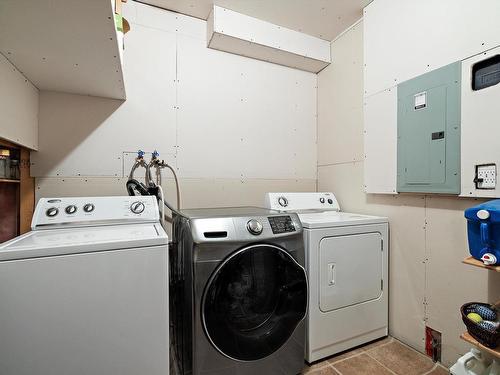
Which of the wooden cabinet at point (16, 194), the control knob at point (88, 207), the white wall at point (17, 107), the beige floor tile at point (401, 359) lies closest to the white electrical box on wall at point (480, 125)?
the beige floor tile at point (401, 359)

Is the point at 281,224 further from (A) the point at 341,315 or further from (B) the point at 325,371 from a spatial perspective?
(B) the point at 325,371

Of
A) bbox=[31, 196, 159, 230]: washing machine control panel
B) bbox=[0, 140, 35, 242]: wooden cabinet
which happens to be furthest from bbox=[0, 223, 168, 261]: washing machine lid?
bbox=[0, 140, 35, 242]: wooden cabinet

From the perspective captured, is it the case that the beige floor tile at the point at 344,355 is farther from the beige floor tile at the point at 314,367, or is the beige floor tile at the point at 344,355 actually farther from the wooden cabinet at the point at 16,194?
the wooden cabinet at the point at 16,194

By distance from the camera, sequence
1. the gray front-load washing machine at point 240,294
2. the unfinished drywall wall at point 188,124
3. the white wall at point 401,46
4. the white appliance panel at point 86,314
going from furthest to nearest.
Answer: the unfinished drywall wall at point 188,124 < the white wall at point 401,46 < the gray front-load washing machine at point 240,294 < the white appliance panel at point 86,314

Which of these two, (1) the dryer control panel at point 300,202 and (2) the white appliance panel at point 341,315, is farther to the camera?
(1) the dryer control panel at point 300,202

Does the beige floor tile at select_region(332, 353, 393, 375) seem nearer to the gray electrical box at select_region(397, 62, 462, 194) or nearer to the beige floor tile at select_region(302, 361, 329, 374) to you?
the beige floor tile at select_region(302, 361, 329, 374)

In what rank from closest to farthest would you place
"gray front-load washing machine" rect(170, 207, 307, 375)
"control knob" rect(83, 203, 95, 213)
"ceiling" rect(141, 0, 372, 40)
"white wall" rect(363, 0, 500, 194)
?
1. "gray front-load washing machine" rect(170, 207, 307, 375)
2. "white wall" rect(363, 0, 500, 194)
3. "control knob" rect(83, 203, 95, 213)
4. "ceiling" rect(141, 0, 372, 40)

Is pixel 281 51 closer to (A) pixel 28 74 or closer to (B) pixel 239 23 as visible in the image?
(B) pixel 239 23

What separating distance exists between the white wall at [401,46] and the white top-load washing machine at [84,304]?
1.69 meters

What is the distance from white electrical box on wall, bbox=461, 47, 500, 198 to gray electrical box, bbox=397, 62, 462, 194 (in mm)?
36

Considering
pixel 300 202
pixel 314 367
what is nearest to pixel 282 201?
pixel 300 202

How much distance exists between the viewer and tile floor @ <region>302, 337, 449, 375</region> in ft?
5.10

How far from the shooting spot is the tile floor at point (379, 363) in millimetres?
1556

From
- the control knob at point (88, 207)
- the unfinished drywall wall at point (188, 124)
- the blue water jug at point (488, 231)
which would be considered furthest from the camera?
the unfinished drywall wall at point (188, 124)
